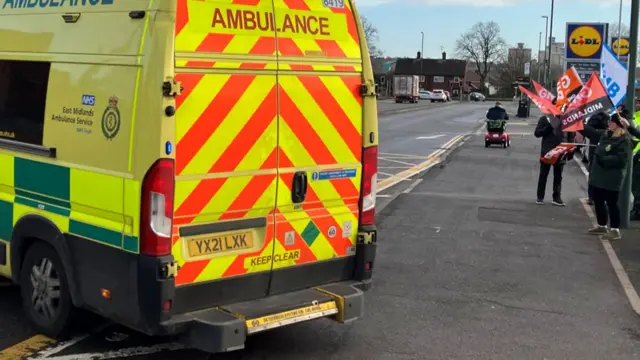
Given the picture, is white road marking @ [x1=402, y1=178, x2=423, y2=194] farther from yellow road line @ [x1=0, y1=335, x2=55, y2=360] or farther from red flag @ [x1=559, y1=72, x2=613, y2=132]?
yellow road line @ [x1=0, y1=335, x2=55, y2=360]

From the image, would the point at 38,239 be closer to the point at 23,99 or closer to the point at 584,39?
the point at 23,99

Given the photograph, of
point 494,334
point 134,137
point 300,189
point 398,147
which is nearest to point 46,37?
point 134,137

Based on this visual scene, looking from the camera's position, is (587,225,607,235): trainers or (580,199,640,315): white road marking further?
(587,225,607,235): trainers

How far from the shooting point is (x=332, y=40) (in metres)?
5.56

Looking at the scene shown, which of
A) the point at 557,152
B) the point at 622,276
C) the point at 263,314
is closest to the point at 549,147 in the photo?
the point at 557,152

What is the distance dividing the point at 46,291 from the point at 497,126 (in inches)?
881

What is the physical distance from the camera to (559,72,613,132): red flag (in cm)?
1121

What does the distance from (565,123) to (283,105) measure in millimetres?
7850

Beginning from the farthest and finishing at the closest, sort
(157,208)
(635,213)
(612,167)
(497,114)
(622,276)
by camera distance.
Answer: (497,114)
(635,213)
(612,167)
(622,276)
(157,208)

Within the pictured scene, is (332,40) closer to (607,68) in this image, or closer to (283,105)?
(283,105)

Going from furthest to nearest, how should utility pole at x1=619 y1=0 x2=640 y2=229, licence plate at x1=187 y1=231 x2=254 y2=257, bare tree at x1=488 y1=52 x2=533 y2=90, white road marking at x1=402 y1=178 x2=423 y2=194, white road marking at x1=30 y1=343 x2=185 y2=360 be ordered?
1. bare tree at x1=488 y1=52 x2=533 y2=90
2. white road marking at x1=402 y1=178 x2=423 y2=194
3. utility pole at x1=619 y1=0 x2=640 y2=229
4. white road marking at x1=30 y1=343 x2=185 y2=360
5. licence plate at x1=187 y1=231 x2=254 y2=257

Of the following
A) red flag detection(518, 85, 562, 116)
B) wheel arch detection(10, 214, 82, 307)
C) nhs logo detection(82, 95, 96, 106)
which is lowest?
wheel arch detection(10, 214, 82, 307)

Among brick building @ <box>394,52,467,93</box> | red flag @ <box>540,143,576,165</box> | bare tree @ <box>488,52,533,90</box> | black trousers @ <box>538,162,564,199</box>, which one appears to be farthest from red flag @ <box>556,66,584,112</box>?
brick building @ <box>394,52,467,93</box>

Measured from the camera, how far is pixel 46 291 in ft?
17.7
